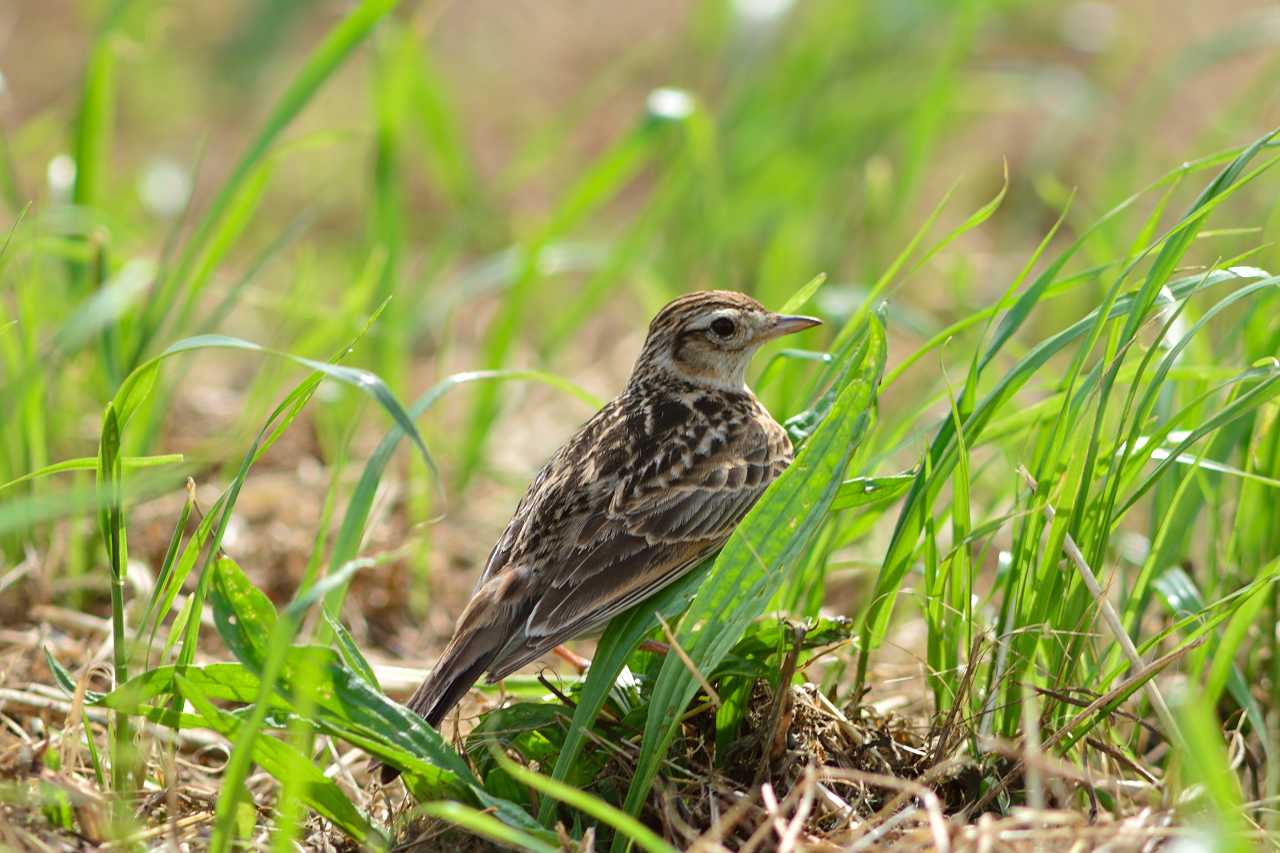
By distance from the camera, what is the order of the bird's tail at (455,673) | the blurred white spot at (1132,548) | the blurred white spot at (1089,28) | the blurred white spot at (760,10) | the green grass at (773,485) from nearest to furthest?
1. the green grass at (773,485)
2. the bird's tail at (455,673)
3. the blurred white spot at (1132,548)
4. the blurred white spot at (760,10)
5. the blurred white spot at (1089,28)

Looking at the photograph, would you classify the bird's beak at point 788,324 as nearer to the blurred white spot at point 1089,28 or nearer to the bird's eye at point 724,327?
the bird's eye at point 724,327

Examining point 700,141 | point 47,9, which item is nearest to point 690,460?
point 700,141

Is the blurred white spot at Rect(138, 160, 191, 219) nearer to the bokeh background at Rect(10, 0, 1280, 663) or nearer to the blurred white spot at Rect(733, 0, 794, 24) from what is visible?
the bokeh background at Rect(10, 0, 1280, 663)

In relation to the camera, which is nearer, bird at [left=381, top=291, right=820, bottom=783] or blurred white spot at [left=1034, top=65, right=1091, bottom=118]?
bird at [left=381, top=291, right=820, bottom=783]

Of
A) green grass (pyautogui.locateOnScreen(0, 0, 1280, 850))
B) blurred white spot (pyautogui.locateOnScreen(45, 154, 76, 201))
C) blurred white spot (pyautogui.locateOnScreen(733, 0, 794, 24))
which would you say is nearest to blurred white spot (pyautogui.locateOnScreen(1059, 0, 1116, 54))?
green grass (pyautogui.locateOnScreen(0, 0, 1280, 850))

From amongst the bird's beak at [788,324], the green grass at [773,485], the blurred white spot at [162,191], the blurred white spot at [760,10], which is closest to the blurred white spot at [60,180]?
the green grass at [773,485]

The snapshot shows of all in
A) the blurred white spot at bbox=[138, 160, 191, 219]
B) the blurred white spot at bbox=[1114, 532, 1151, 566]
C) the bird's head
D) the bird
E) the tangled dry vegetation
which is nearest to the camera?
the tangled dry vegetation

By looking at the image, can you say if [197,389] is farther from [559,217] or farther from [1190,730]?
[1190,730]
